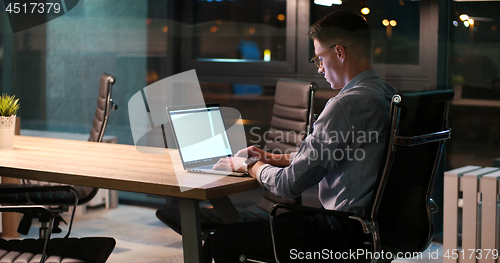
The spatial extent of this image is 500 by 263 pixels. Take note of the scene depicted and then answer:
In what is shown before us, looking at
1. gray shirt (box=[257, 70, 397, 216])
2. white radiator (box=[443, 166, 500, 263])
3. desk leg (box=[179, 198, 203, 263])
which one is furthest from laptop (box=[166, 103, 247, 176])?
white radiator (box=[443, 166, 500, 263])

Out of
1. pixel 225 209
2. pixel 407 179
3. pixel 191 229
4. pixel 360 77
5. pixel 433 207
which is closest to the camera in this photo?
pixel 407 179

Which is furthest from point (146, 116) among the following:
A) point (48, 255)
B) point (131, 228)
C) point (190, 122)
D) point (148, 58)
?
point (48, 255)

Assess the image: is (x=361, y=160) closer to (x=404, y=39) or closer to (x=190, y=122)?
(x=190, y=122)

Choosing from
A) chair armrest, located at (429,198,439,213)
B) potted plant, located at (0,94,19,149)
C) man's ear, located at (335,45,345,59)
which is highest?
man's ear, located at (335,45,345,59)

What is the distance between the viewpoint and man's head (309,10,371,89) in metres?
2.15

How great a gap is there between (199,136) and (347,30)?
0.84m

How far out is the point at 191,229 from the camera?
2.37 metres

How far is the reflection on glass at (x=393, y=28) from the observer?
411 centimetres

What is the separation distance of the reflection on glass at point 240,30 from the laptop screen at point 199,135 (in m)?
2.11

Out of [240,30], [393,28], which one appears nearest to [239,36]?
[240,30]

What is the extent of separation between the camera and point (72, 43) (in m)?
5.56

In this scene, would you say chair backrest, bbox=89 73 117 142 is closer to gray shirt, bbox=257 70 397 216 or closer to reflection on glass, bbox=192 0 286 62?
reflection on glass, bbox=192 0 286 62

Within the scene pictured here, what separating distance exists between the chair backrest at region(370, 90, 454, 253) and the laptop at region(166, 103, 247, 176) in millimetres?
714

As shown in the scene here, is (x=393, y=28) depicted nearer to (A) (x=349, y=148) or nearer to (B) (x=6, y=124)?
(A) (x=349, y=148)
